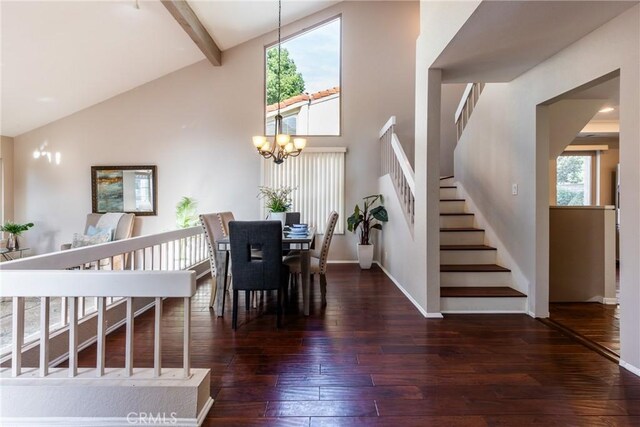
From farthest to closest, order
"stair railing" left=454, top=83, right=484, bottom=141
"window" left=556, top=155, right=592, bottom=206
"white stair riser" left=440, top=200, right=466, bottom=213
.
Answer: "window" left=556, top=155, right=592, bottom=206
"white stair riser" left=440, top=200, right=466, bottom=213
"stair railing" left=454, top=83, right=484, bottom=141

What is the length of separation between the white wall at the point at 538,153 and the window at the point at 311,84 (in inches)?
95.9

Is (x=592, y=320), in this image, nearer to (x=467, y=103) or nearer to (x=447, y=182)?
(x=447, y=182)

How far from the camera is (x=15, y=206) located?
19.4ft

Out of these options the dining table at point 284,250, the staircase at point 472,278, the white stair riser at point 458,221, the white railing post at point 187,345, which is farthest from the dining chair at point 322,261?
the white stair riser at point 458,221

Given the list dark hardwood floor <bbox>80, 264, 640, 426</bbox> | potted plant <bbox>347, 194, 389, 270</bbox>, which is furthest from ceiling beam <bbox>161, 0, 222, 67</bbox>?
dark hardwood floor <bbox>80, 264, 640, 426</bbox>

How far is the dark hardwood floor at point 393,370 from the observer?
168 cm

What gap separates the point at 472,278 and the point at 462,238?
68cm

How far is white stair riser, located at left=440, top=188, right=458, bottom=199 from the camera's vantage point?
4.82 m

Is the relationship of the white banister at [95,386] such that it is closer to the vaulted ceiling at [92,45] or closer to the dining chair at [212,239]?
the dining chair at [212,239]

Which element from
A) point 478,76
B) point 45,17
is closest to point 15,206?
point 45,17

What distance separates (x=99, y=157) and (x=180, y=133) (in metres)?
1.54

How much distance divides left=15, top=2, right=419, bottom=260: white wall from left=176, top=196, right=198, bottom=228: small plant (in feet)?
0.65

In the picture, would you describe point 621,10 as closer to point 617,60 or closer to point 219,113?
point 617,60

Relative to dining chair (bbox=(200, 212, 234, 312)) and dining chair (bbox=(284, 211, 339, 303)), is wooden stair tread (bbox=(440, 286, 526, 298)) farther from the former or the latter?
dining chair (bbox=(200, 212, 234, 312))
